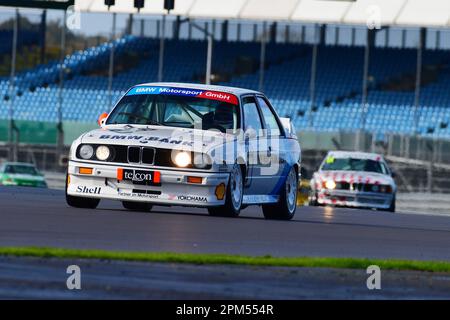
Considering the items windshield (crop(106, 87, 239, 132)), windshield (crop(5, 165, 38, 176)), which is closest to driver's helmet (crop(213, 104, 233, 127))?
windshield (crop(106, 87, 239, 132))

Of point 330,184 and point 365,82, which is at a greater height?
point 365,82

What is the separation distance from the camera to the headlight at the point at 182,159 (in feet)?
57.7

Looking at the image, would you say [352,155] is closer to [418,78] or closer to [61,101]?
[418,78]

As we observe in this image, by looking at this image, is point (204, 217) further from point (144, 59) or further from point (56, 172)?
point (144, 59)

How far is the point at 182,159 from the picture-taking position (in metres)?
17.6

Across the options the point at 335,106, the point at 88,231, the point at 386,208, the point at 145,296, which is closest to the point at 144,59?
the point at 335,106

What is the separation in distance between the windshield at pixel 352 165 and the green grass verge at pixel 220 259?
2117 cm

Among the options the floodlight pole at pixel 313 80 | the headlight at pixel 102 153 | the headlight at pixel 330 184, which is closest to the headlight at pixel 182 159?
the headlight at pixel 102 153

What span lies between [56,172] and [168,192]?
3526 centimetres

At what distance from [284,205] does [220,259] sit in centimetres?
836

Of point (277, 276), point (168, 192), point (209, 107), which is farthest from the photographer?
point (209, 107)

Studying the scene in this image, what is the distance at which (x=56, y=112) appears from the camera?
58.1 m

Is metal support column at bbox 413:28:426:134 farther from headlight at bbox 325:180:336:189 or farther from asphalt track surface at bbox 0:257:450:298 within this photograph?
asphalt track surface at bbox 0:257:450:298

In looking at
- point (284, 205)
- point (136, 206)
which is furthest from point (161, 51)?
point (284, 205)
